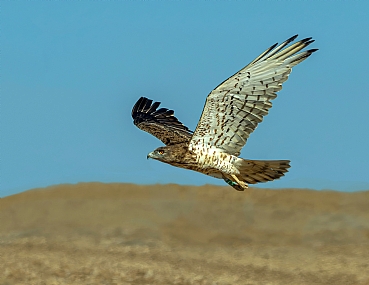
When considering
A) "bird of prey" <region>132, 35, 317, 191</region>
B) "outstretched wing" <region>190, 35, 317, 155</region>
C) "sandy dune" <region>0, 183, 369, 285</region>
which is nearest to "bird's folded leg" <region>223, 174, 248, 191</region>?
"bird of prey" <region>132, 35, 317, 191</region>

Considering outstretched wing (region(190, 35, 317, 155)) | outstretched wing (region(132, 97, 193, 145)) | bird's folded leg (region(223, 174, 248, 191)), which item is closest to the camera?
outstretched wing (region(190, 35, 317, 155))

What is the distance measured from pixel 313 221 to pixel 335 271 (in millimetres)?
2256

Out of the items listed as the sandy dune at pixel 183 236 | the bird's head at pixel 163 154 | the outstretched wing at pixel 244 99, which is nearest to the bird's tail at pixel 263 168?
the outstretched wing at pixel 244 99

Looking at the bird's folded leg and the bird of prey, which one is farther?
the bird's folded leg

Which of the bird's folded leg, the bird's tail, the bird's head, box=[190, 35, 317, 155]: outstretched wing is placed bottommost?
the bird's folded leg

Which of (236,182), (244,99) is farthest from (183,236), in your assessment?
(244,99)

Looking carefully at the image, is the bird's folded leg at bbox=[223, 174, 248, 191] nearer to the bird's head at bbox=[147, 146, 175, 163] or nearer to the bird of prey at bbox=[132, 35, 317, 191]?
the bird of prey at bbox=[132, 35, 317, 191]

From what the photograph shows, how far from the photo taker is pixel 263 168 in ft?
44.4

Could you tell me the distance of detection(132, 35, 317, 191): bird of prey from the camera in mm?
12734

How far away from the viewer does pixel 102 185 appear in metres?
33.6

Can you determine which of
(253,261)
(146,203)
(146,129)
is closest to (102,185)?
(146,203)

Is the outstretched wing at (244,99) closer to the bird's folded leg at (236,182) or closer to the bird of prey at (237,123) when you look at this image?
the bird of prey at (237,123)

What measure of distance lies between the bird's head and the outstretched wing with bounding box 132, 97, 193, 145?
0.92 m

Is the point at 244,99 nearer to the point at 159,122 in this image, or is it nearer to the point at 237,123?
the point at 237,123
